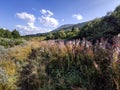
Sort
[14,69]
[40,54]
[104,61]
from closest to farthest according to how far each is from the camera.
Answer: [104,61] → [14,69] → [40,54]

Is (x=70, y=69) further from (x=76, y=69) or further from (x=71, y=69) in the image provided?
(x=76, y=69)

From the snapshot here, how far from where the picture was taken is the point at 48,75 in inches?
252

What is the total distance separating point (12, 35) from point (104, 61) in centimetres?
3545

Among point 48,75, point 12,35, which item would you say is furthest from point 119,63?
point 12,35

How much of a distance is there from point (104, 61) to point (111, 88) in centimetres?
90

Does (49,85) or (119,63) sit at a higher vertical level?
(119,63)

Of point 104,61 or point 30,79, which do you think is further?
point 30,79

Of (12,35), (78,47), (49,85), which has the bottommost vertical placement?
(49,85)

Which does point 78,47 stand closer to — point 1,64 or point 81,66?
point 81,66

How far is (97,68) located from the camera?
15.9 feet

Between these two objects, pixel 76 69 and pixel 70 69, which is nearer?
pixel 76 69

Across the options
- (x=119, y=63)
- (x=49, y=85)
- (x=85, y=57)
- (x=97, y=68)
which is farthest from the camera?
(x=85, y=57)

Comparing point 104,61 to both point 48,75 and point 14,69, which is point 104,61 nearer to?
point 48,75

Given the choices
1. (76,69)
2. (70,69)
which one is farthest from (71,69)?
(76,69)
